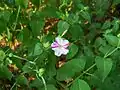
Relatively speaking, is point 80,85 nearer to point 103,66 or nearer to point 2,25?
point 103,66

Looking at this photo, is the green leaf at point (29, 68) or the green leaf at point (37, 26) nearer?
the green leaf at point (29, 68)

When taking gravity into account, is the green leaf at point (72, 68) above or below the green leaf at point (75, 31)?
below

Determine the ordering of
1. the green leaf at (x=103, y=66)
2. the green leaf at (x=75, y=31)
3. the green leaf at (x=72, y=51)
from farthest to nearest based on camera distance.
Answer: the green leaf at (x=75, y=31) → the green leaf at (x=72, y=51) → the green leaf at (x=103, y=66)

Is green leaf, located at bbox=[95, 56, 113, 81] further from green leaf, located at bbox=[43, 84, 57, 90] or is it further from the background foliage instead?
green leaf, located at bbox=[43, 84, 57, 90]

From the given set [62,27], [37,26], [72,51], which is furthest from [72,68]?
[37,26]

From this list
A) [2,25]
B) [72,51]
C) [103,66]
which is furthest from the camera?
[2,25]

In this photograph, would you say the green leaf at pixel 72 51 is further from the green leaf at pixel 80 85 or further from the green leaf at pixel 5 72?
the green leaf at pixel 5 72

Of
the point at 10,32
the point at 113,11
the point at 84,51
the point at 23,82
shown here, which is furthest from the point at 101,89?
the point at 113,11

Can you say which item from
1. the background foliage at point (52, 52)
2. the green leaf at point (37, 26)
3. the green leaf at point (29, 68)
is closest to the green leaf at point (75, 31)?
the background foliage at point (52, 52)

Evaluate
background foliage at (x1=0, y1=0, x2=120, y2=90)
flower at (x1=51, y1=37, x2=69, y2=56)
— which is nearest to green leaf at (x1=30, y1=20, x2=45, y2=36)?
background foliage at (x1=0, y1=0, x2=120, y2=90)
